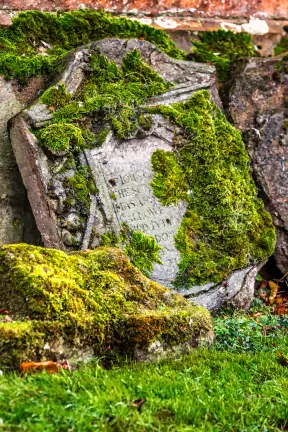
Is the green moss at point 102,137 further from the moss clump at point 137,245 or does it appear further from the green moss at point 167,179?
the moss clump at point 137,245

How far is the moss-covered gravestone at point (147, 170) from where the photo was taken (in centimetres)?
542

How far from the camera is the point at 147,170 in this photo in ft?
19.1

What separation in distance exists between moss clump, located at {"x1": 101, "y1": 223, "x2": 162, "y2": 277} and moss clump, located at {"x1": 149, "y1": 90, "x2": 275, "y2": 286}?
0.27 meters

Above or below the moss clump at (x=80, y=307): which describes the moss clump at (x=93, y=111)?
above

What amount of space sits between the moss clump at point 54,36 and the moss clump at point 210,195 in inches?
45.4

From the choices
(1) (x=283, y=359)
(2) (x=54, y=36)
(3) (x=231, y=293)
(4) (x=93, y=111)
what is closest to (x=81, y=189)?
(4) (x=93, y=111)

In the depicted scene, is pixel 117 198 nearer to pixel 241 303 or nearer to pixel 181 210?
pixel 181 210

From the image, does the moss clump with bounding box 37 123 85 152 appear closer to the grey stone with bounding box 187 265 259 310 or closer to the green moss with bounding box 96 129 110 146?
the green moss with bounding box 96 129 110 146

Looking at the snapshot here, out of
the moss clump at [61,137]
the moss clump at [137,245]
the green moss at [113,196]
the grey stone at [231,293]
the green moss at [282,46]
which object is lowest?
the grey stone at [231,293]

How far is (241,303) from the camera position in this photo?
5871mm

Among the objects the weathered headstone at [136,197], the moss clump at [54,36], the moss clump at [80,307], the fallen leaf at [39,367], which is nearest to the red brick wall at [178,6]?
the moss clump at [54,36]

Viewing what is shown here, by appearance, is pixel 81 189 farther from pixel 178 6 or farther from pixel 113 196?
pixel 178 6

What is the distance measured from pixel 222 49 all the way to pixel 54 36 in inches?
85.2

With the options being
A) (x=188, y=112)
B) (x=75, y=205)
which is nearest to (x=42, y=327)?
(x=75, y=205)
